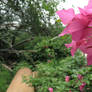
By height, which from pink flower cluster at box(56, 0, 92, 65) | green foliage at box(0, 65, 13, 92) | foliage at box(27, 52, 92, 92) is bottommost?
green foliage at box(0, 65, 13, 92)

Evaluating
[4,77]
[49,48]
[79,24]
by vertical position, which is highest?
[79,24]

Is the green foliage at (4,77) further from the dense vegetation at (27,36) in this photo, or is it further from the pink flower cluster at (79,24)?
the pink flower cluster at (79,24)

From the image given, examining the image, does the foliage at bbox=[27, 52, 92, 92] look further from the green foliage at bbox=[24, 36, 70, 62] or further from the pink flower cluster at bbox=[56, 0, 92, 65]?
the green foliage at bbox=[24, 36, 70, 62]

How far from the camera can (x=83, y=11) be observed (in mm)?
210

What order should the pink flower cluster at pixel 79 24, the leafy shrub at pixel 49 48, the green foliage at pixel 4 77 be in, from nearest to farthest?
1. the pink flower cluster at pixel 79 24
2. the green foliage at pixel 4 77
3. the leafy shrub at pixel 49 48

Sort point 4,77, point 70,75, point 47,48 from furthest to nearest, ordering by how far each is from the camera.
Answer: point 47,48
point 4,77
point 70,75

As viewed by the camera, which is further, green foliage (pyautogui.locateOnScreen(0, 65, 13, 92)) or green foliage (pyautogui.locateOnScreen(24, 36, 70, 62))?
green foliage (pyautogui.locateOnScreen(24, 36, 70, 62))

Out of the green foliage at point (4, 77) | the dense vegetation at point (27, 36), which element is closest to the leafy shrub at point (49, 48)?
the dense vegetation at point (27, 36)

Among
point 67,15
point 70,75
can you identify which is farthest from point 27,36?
point 67,15

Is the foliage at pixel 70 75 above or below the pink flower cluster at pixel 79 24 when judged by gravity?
below

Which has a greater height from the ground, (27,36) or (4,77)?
(27,36)

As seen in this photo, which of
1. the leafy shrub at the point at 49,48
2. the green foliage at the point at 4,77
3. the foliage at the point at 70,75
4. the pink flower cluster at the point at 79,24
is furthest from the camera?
the leafy shrub at the point at 49,48

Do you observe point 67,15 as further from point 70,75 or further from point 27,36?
point 27,36

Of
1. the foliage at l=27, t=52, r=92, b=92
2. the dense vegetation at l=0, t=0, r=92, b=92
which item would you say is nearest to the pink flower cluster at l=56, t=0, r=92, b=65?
the foliage at l=27, t=52, r=92, b=92
